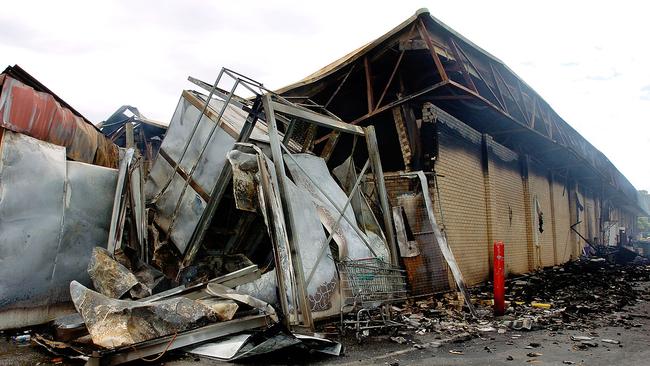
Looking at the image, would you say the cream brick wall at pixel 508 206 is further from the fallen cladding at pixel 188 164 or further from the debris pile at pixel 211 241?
the fallen cladding at pixel 188 164

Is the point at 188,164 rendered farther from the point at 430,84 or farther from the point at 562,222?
the point at 562,222

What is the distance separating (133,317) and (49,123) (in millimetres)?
3169

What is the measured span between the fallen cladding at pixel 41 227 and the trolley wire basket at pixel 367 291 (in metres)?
3.16

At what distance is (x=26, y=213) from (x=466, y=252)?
7.19m

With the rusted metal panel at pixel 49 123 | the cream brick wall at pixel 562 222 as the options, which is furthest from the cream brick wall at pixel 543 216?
the rusted metal panel at pixel 49 123

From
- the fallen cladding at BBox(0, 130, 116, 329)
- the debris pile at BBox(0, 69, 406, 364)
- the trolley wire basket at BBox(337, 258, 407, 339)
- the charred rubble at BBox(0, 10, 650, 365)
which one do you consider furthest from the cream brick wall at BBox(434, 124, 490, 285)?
the fallen cladding at BBox(0, 130, 116, 329)

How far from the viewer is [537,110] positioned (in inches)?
453

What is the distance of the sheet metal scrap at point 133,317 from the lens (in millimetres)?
3721

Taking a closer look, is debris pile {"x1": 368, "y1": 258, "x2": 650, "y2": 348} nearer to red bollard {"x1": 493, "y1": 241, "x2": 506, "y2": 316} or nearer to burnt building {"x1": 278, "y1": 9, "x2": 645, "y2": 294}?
red bollard {"x1": 493, "y1": 241, "x2": 506, "y2": 316}

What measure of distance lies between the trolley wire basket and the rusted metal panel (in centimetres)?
388

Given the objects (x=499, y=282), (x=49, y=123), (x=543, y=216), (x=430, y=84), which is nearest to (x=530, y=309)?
(x=499, y=282)

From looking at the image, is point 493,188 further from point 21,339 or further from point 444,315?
point 21,339

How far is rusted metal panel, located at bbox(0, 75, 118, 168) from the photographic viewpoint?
5234 mm

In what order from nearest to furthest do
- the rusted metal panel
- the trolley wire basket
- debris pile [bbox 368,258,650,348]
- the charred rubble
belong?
the charred rubble → the trolley wire basket → the rusted metal panel → debris pile [bbox 368,258,650,348]
